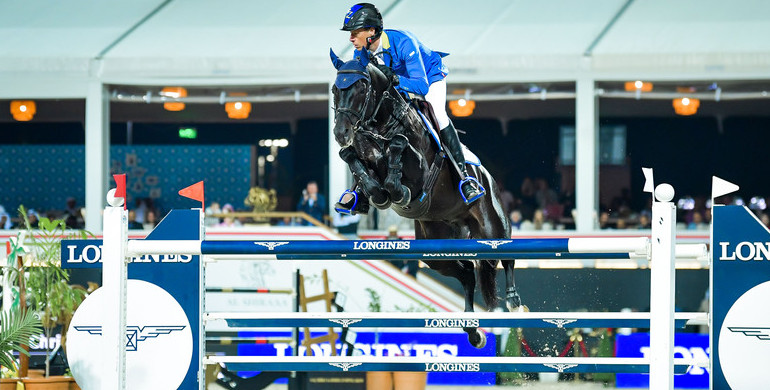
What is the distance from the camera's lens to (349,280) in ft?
27.2

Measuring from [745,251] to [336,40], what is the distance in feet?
19.7

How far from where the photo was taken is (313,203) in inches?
347

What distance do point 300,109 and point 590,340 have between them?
3574 millimetres

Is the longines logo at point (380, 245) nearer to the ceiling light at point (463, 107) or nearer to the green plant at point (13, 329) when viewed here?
the green plant at point (13, 329)

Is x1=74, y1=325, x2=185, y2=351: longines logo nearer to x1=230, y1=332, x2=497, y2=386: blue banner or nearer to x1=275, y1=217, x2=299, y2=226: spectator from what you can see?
x1=230, y1=332, x2=497, y2=386: blue banner

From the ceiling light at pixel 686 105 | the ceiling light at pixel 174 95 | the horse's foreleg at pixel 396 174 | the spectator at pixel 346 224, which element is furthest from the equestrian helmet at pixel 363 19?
the ceiling light at pixel 686 105

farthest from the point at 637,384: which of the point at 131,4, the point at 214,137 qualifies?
the point at 131,4

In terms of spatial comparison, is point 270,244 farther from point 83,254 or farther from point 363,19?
point 363,19

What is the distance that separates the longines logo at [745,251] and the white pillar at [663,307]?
39cm

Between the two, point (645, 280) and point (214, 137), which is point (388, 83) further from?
point (214, 137)

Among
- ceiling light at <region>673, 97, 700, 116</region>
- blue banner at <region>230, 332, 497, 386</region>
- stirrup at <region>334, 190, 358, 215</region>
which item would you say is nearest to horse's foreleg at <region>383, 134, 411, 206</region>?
stirrup at <region>334, 190, 358, 215</region>

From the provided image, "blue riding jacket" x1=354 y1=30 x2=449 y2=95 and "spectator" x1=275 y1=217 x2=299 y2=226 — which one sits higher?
"blue riding jacket" x1=354 y1=30 x2=449 y2=95

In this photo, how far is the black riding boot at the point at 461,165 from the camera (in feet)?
13.2

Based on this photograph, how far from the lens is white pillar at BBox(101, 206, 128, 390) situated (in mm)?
2822
